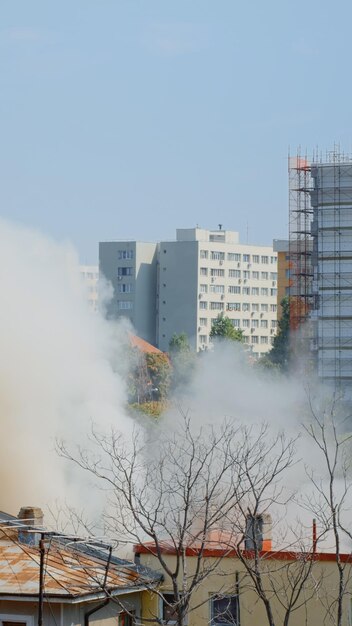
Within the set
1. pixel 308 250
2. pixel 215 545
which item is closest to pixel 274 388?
pixel 308 250

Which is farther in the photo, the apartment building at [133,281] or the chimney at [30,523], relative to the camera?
the apartment building at [133,281]

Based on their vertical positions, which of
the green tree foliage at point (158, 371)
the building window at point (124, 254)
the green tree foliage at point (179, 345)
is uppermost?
the building window at point (124, 254)

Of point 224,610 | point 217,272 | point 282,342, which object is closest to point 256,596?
point 224,610

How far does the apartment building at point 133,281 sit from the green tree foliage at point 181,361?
1680 centimetres

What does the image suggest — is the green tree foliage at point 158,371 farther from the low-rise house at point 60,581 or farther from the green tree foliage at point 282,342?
the low-rise house at point 60,581

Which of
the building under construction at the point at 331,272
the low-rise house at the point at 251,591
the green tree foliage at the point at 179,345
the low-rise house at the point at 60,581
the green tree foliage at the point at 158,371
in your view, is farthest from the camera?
the green tree foliage at the point at 179,345

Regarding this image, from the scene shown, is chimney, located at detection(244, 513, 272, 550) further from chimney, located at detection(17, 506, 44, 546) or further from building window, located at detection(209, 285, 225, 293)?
building window, located at detection(209, 285, 225, 293)

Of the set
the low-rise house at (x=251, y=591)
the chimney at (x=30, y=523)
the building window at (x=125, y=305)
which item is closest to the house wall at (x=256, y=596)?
the low-rise house at (x=251, y=591)

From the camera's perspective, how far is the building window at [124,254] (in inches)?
4915

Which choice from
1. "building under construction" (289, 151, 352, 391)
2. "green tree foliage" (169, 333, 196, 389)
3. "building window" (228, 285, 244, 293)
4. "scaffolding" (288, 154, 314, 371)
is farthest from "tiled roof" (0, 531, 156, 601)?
"building window" (228, 285, 244, 293)

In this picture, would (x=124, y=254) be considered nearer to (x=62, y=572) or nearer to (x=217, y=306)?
(x=217, y=306)

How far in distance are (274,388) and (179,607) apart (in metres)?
53.2

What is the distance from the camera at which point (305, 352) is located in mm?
71188

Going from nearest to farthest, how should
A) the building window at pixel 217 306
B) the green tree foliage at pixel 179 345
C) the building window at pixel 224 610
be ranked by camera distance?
1. the building window at pixel 224 610
2. the green tree foliage at pixel 179 345
3. the building window at pixel 217 306
